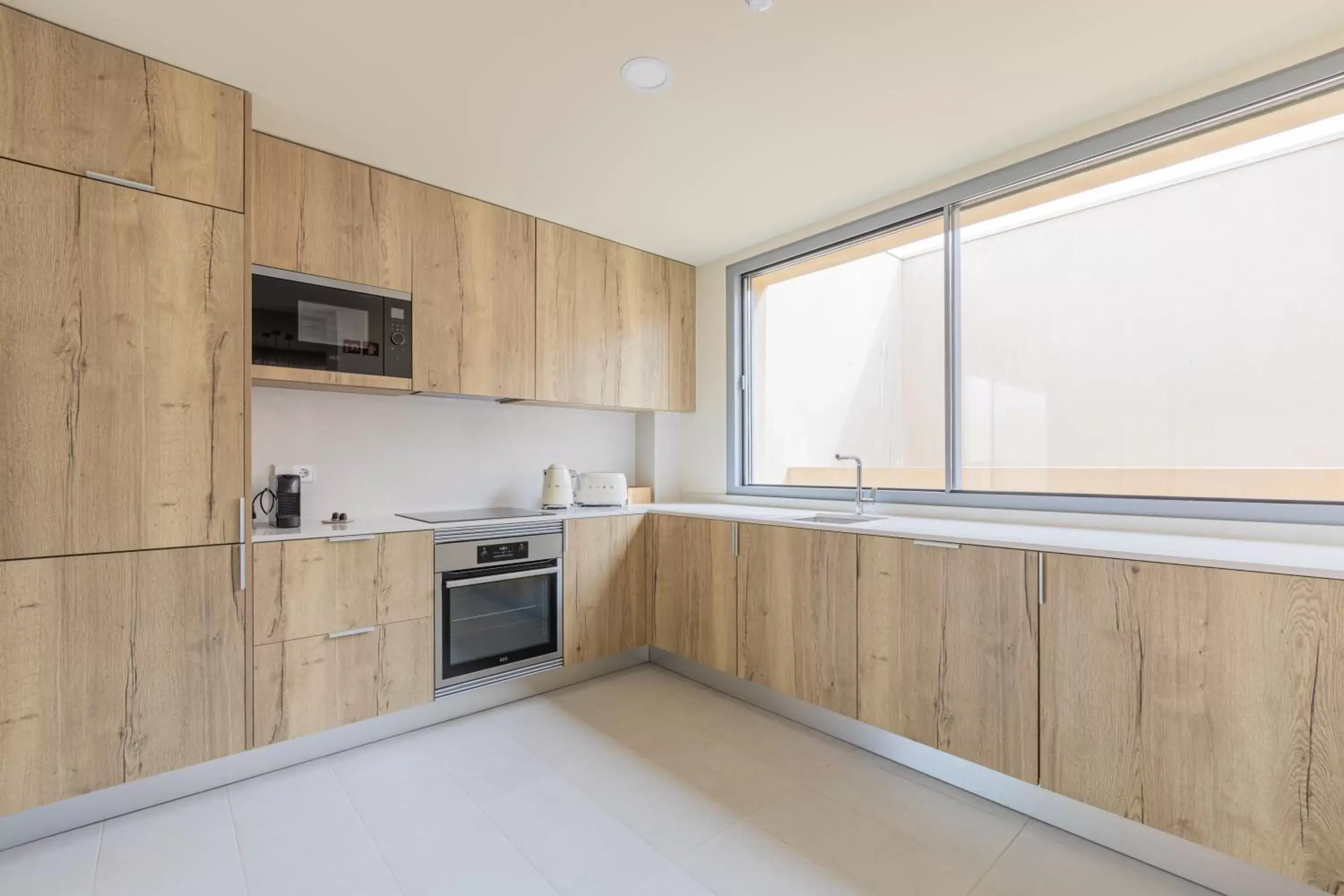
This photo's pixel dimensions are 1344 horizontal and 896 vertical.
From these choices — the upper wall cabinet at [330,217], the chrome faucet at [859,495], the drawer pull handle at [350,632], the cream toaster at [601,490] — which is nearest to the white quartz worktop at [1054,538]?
the chrome faucet at [859,495]

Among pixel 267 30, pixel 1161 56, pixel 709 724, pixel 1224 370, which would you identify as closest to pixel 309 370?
pixel 267 30

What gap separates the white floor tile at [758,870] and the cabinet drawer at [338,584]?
1.45 meters

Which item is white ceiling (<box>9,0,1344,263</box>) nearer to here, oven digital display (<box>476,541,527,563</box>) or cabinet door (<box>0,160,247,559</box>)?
cabinet door (<box>0,160,247,559</box>)

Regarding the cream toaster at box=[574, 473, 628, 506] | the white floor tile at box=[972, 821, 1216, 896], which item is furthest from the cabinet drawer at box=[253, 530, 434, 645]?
the white floor tile at box=[972, 821, 1216, 896]

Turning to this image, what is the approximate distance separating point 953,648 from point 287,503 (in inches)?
102

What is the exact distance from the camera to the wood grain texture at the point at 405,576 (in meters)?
2.33

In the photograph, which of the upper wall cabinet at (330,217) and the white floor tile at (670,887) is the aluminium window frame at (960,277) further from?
the upper wall cabinet at (330,217)

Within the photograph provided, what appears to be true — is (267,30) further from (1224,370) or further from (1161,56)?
(1224,370)

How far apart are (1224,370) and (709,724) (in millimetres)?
2346

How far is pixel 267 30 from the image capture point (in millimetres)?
1683

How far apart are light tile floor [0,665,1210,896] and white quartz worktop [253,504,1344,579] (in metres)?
0.89

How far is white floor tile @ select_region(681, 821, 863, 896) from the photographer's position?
1.57 meters

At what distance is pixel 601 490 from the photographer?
10.9 feet

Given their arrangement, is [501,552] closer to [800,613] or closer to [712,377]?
[800,613]
